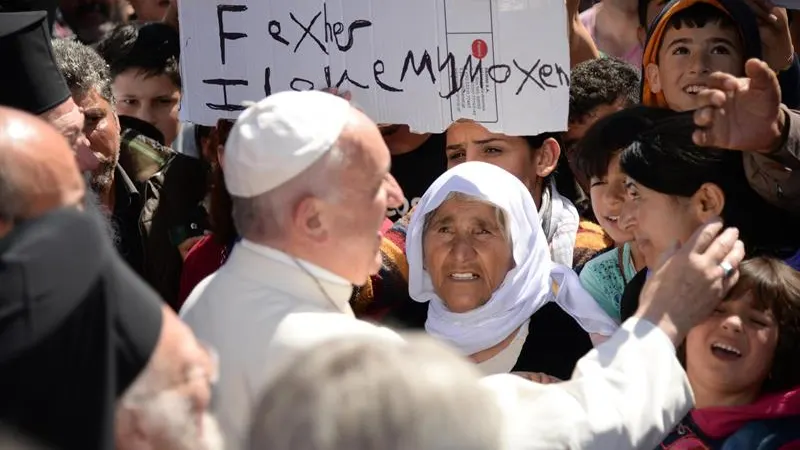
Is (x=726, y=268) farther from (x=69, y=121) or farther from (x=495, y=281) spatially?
(x=69, y=121)

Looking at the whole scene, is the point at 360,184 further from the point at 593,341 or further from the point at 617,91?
the point at 617,91

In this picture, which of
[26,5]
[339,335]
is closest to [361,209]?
[339,335]

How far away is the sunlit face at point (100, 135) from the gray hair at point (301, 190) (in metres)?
2.14

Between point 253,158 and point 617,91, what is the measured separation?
8.49 feet

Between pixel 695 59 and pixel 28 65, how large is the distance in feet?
6.61

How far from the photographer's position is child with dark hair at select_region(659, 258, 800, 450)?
133 inches

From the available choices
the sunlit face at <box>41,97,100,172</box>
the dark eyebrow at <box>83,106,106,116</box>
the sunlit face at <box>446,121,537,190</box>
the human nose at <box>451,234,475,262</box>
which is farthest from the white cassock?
the dark eyebrow at <box>83,106,106,116</box>

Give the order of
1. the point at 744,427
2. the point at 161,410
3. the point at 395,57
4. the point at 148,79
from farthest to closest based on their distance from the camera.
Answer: the point at 148,79 < the point at 395,57 < the point at 744,427 < the point at 161,410

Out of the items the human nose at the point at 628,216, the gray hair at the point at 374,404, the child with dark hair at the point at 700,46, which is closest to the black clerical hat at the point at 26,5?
the child with dark hair at the point at 700,46

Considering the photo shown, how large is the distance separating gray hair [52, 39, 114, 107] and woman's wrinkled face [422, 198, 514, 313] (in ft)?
4.75

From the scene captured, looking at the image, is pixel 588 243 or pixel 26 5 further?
pixel 26 5

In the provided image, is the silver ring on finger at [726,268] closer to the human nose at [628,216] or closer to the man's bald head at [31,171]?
the human nose at [628,216]

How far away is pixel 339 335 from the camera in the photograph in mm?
2354

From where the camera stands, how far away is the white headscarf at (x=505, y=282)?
12.9 feet
